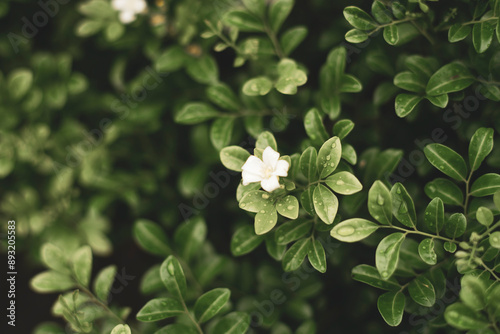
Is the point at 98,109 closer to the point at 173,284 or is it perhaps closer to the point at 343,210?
the point at 173,284

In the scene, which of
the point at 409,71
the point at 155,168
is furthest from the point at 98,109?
the point at 409,71

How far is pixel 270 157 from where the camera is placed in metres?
0.99

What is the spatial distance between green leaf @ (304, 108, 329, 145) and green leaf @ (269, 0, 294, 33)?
0.38 meters

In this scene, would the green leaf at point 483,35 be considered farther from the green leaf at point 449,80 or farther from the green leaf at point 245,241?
the green leaf at point 245,241

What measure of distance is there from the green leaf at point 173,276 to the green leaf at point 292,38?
2.33 feet

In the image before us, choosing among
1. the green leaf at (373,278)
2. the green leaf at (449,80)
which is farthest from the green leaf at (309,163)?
the green leaf at (449,80)

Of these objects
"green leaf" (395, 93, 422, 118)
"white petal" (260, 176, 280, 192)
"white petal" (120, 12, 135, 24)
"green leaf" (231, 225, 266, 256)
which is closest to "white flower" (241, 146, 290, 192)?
"white petal" (260, 176, 280, 192)

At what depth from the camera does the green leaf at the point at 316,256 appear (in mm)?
978

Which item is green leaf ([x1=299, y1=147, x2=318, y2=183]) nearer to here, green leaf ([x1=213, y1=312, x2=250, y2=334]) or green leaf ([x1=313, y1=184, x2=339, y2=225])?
green leaf ([x1=313, y1=184, x2=339, y2=225])

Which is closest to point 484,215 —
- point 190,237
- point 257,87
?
point 257,87

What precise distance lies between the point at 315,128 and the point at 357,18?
0.29m

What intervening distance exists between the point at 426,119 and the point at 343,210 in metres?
0.43

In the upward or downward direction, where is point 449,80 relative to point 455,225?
upward

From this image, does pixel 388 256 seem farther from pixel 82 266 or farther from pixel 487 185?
pixel 82 266
